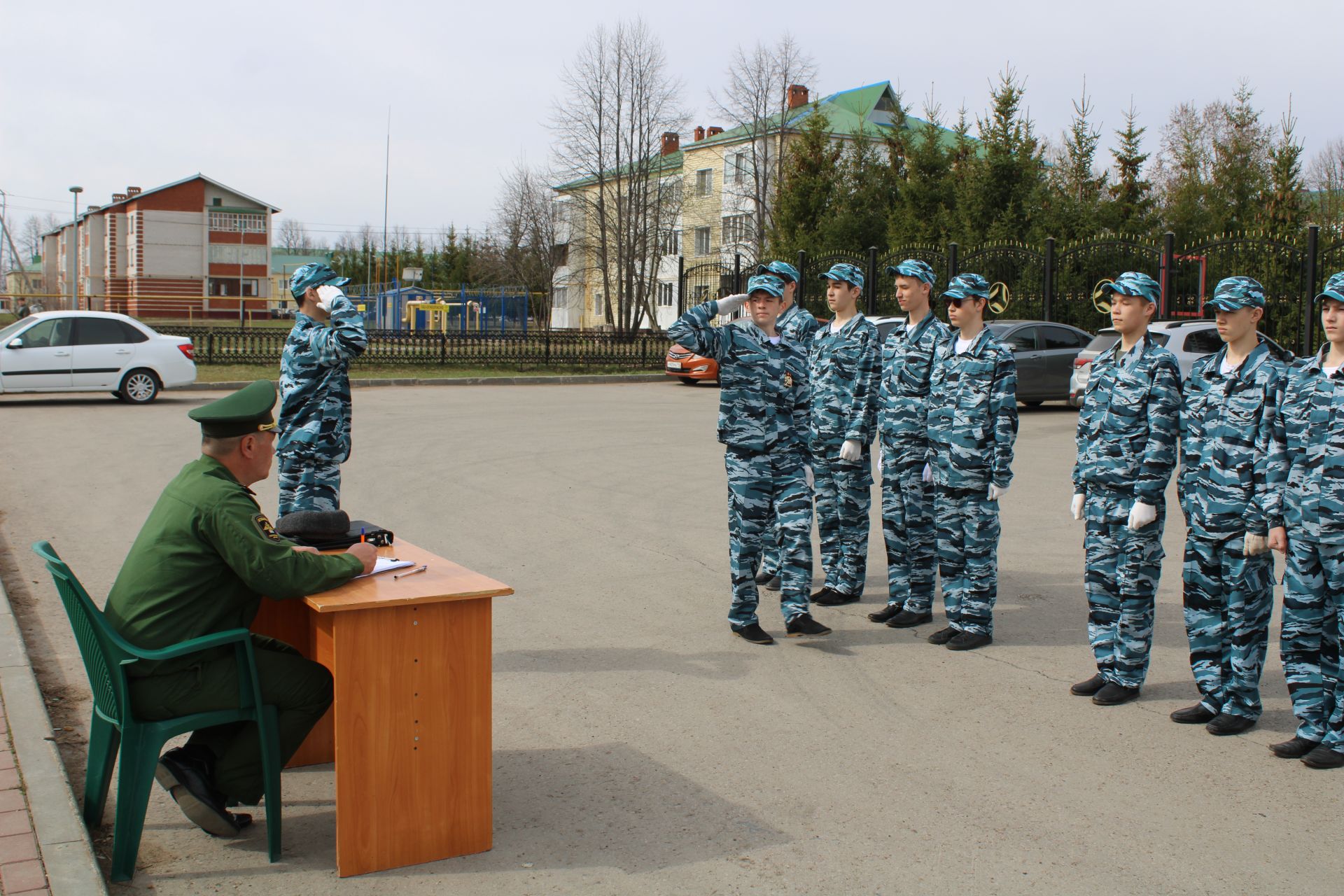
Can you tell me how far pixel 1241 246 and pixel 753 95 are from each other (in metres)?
33.4

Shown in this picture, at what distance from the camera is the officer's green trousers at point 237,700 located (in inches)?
148

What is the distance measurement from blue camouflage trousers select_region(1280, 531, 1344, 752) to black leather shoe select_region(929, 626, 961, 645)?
199 centimetres

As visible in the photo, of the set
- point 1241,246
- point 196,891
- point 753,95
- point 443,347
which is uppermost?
point 753,95

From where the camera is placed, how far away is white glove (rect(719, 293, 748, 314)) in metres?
6.25

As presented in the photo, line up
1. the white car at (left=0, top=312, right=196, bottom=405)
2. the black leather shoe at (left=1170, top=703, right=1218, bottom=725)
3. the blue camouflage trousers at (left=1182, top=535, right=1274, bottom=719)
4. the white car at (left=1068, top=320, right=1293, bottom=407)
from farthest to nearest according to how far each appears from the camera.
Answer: the white car at (left=0, top=312, right=196, bottom=405) < the white car at (left=1068, top=320, right=1293, bottom=407) < the black leather shoe at (left=1170, top=703, right=1218, bottom=725) < the blue camouflage trousers at (left=1182, top=535, right=1274, bottom=719)

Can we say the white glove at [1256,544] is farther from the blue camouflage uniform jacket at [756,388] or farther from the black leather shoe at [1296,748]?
the blue camouflage uniform jacket at [756,388]

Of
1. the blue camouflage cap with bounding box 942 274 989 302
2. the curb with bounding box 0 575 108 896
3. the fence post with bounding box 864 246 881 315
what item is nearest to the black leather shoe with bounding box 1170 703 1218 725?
the blue camouflage cap with bounding box 942 274 989 302

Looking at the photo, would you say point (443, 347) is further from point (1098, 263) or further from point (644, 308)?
point (644, 308)

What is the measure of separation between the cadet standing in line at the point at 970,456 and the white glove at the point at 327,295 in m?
3.50

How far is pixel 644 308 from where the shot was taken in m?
51.3

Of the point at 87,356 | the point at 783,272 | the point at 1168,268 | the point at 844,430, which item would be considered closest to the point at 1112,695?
the point at 844,430

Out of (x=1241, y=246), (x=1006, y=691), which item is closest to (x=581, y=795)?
(x=1006, y=691)

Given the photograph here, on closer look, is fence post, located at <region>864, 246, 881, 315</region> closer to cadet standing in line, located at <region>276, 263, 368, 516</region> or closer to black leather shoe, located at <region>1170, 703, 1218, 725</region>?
cadet standing in line, located at <region>276, 263, 368, 516</region>

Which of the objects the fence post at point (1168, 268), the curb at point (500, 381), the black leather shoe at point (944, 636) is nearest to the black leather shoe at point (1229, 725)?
the black leather shoe at point (944, 636)
